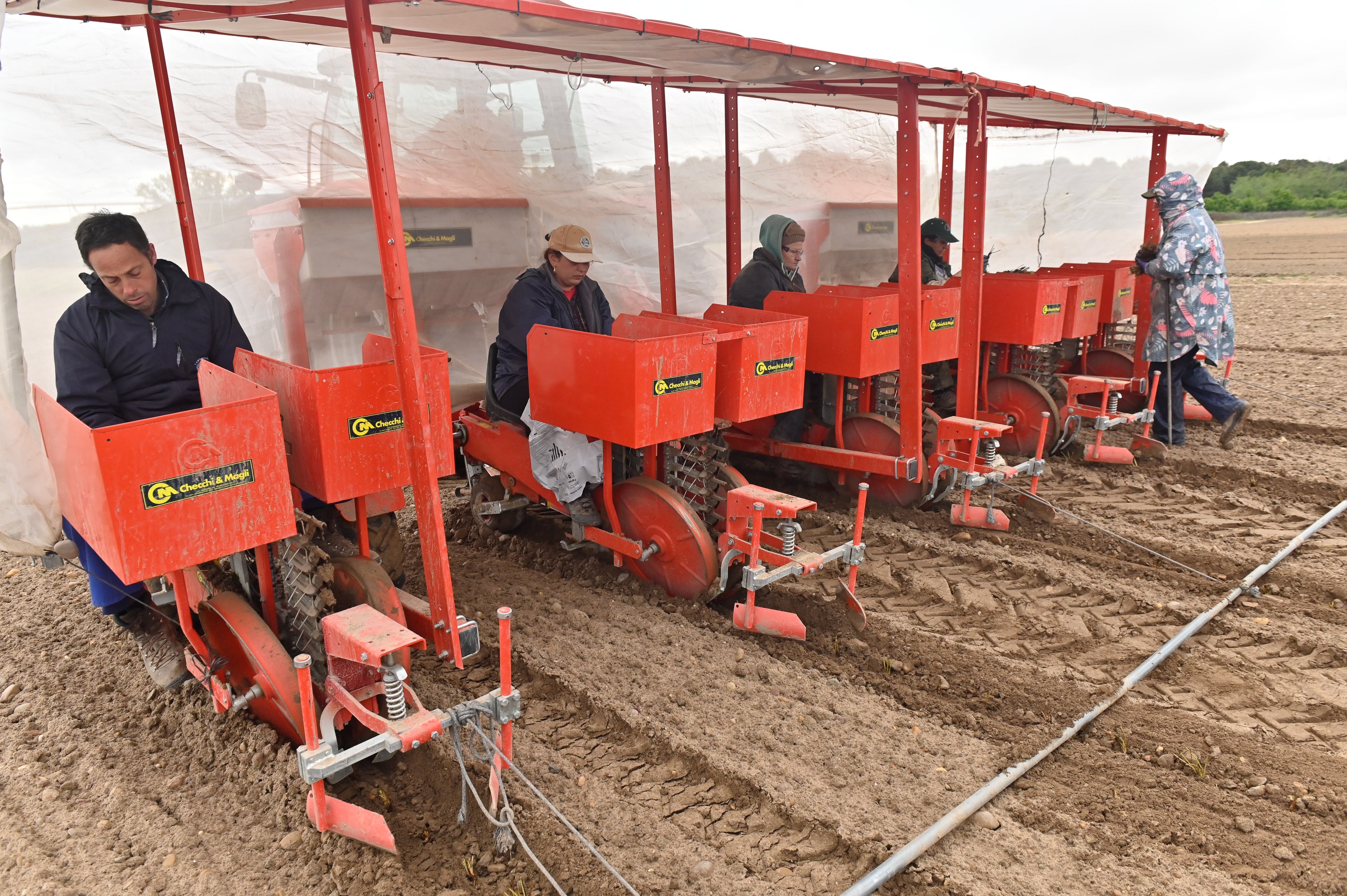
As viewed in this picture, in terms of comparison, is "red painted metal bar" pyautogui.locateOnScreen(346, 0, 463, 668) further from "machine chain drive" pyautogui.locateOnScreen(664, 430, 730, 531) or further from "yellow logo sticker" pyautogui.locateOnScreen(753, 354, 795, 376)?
"yellow logo sticker" pyautogui.locateOnScreen(753, 354, 795, 376)

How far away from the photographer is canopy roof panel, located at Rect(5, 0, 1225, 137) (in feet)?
9.66

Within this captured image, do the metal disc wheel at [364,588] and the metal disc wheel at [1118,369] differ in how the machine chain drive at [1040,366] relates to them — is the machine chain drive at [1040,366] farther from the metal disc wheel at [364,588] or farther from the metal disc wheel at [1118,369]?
the metal disc wheel at [364,588]

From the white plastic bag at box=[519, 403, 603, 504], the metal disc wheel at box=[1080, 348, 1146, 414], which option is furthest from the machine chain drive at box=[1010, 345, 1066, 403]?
the white plastic bag at box=[519, 403, 603, 504]

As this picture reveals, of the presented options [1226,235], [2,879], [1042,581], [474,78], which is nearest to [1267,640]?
[1042,581]

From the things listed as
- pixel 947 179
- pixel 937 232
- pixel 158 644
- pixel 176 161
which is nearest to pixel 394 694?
pixel 158 644

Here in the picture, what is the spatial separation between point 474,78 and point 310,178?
4.61ft

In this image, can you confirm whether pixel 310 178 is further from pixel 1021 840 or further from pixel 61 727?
pixel 1021 840

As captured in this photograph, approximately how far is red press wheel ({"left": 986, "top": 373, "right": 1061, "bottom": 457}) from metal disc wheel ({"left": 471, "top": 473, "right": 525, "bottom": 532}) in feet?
11.7

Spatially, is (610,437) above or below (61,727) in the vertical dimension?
above

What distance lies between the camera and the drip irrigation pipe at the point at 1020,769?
235 centimetres

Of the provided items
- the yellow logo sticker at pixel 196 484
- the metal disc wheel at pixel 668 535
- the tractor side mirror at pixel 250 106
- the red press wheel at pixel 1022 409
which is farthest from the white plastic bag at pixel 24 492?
the red press wheel at pixel 1022 409

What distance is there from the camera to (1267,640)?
373 centimetres

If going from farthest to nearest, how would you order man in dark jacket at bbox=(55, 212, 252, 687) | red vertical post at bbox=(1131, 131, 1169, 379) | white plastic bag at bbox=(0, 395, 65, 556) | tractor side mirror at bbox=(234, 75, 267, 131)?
red vertical post at bbox=(1131, 131, 1169, 379), tractor side mirror at bbox=(234, 75, 267, 131), man in dark jacket at bbox=(55, 212, 252, 687), white plastic bag at bbox=(0, 395, 65, 556)

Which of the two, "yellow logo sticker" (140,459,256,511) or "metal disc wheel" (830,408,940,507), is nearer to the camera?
"yellow logo sticker" (140,459,256,511)
